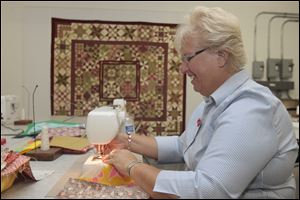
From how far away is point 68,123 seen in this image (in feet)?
5.51

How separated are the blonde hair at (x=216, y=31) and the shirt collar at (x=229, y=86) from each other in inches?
1.1

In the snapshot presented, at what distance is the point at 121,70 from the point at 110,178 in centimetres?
85

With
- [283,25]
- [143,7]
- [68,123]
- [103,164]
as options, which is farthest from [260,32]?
[103,164]

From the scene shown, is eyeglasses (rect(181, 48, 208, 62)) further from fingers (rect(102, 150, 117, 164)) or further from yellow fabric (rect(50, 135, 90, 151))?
yellow fabric (rect(50, 135, 90, 151))

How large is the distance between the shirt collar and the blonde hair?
1.1 inches

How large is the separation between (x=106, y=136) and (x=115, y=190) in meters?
0.31

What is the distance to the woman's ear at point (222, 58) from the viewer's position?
0.93 m

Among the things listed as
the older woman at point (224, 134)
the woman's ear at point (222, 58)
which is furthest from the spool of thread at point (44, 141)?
the woman's ear at point (222, 58)

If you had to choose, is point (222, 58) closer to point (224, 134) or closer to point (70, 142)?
point (224, 134)

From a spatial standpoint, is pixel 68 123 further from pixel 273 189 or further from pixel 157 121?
pixel 273 189

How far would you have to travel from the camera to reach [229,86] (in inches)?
36.6

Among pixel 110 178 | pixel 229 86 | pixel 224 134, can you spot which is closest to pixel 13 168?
pixel 110 178

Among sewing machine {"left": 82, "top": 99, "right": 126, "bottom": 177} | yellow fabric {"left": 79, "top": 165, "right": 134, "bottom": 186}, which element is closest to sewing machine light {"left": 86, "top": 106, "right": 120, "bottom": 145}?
sewing machine {"left": 82, "top": 99, "right": 126, "bottom": 177}

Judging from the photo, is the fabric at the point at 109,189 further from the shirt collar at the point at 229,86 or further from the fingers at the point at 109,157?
the shirt collar at the point at 229,86
